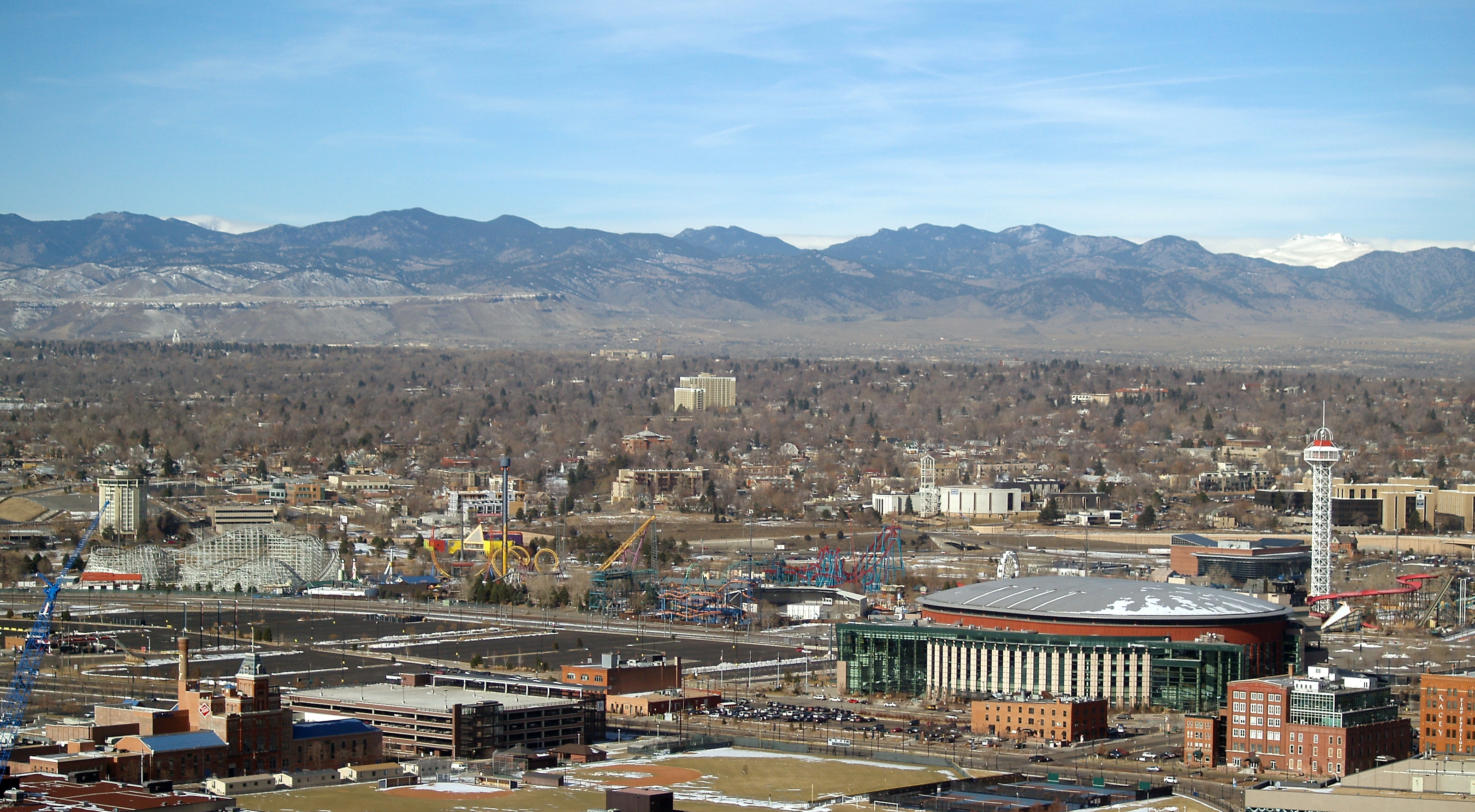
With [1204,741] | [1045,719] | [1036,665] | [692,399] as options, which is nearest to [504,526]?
[1036,665]

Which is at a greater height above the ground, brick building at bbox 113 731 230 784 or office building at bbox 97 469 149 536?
office building at bbox 97 469 149 536

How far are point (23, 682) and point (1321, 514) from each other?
130 feet

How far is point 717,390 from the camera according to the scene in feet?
554

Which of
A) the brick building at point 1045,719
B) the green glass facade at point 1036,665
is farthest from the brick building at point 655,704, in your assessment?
the brick building at point 1045,719

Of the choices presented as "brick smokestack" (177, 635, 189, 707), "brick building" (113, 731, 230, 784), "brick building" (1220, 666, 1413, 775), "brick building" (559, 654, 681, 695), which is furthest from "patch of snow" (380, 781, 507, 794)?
"brick building" (1220, 666, 1413, 775)

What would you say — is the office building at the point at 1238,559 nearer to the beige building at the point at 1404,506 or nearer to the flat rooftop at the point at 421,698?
the beige building at the point at 1404,506

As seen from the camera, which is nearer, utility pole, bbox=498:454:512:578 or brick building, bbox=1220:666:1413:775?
brick building, bbox=1220:666:1413:775

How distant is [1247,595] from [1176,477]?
59.5 m

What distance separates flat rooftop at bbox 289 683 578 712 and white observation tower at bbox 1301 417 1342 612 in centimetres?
3152

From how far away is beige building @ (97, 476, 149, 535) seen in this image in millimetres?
89938

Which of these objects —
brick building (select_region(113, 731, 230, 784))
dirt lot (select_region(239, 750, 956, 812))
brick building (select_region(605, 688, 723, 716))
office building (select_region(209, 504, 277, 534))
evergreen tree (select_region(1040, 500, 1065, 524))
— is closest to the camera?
dirt lot (select_region(239, 750, 956, 812))

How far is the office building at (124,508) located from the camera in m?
89.8

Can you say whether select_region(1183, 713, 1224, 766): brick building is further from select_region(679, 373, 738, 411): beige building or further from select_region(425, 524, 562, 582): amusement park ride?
select_region(679, 373, 738, 411): beige building

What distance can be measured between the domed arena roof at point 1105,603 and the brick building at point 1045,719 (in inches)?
219
